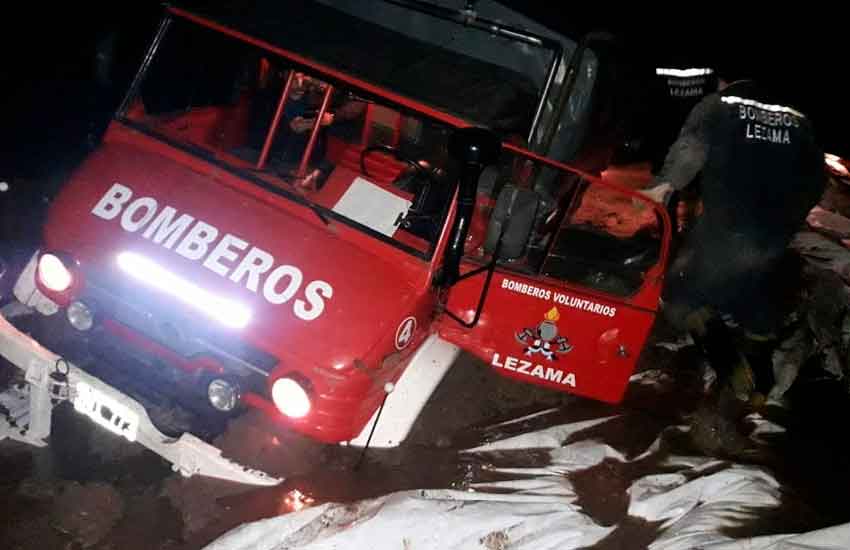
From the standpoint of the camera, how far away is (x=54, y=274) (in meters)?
3.83

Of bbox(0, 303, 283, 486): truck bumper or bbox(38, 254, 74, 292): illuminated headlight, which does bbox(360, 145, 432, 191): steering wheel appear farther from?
bbox(0, 303, 283, 486): truck bumper

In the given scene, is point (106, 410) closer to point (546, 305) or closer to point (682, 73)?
point (546, 305)

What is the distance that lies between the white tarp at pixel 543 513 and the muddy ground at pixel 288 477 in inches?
3.9

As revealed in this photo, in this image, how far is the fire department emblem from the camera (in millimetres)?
4301

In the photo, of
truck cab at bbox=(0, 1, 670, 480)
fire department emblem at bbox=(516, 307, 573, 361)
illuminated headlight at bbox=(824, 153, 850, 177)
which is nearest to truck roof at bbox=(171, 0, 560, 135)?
truck cab at bbox=(0, 1, 670, 480)

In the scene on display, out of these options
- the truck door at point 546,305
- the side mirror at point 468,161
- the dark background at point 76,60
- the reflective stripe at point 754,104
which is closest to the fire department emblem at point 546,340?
the truck door at point 546,305

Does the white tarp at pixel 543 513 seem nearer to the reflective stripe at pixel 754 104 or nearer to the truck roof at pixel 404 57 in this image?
the truck roof at pixel 404 57

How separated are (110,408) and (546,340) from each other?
235 centimetres

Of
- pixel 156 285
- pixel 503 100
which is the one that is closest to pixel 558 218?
pixel 503 100

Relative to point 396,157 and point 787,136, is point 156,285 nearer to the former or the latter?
point 396,157

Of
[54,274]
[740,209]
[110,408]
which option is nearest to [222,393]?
[110,408]

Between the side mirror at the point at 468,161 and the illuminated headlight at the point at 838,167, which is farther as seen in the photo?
the illuminated headlight at the point at 838,167

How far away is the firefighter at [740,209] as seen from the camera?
5.78m

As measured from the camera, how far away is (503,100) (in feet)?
13.8
